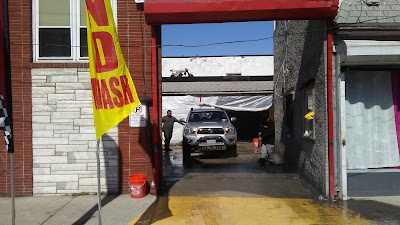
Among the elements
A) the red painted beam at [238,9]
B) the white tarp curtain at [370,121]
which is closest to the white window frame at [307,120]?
the white tarp curtain at [370,121]

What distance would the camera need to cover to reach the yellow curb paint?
709 centimetres

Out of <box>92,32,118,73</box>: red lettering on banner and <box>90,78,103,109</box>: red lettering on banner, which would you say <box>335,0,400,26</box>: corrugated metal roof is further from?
<box>90,78,103,109</box>: red lettering on banner

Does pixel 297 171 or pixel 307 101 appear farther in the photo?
pixel 297 171

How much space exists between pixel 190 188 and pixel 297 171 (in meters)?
3.47

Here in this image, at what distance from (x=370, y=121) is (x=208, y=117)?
7806mm

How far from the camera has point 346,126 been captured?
8.80 metres

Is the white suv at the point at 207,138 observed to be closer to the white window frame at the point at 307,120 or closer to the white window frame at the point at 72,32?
the white window frame at the point at 307,120

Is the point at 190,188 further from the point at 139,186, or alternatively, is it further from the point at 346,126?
the point at 346,126

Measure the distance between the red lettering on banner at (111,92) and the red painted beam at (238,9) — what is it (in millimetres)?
2229

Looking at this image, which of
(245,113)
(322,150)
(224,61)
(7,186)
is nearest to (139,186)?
(7,186)

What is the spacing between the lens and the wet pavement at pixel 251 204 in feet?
23.6

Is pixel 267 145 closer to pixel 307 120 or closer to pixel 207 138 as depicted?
pixel 207 138

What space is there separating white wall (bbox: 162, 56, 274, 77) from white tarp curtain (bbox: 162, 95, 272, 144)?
5.31 meters

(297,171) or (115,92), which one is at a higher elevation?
(115,92)
